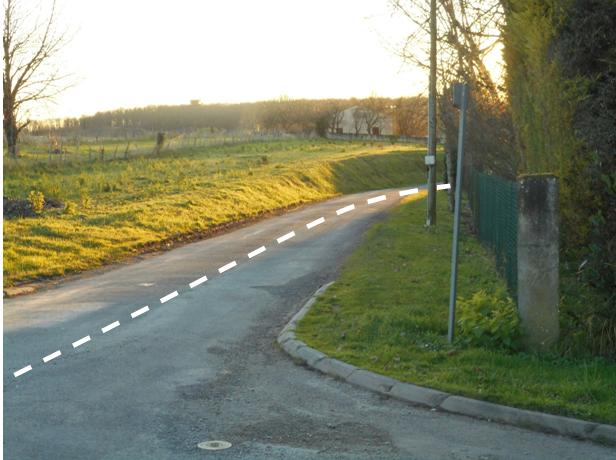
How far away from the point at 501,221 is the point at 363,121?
101021mm

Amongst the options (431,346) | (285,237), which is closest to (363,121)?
(285,237)

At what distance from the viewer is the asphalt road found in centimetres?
675

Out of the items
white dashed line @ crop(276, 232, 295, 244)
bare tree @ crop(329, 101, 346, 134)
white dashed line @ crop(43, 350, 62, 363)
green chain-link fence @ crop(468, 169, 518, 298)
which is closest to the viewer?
white dashed line @ crop(43, 350, 62, 363)

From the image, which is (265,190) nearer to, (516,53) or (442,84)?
(442,84)

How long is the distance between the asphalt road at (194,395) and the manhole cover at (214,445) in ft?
0.21

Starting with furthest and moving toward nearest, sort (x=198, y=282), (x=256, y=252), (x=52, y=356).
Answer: (x=256, y=252)
(x=198, y=282)
(x=52, y=356)

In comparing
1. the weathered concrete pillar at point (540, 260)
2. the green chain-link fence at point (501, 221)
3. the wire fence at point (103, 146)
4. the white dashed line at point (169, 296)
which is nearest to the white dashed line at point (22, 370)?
the white dashed line at point (169, 296)

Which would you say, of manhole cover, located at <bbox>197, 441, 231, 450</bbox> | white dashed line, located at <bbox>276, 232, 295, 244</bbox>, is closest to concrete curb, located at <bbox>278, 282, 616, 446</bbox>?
manhole cover, located at <bbox>197, 441, 231, 450</bbox>

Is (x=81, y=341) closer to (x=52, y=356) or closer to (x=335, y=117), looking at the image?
(x=52, y=356)

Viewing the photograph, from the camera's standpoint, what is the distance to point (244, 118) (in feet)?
395

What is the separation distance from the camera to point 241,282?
1623cm

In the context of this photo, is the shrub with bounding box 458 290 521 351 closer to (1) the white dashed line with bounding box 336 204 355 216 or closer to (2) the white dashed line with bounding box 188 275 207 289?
(2) the white dashed line with bounding box 188 275 207 289

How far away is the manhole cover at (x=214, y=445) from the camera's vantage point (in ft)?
22.0

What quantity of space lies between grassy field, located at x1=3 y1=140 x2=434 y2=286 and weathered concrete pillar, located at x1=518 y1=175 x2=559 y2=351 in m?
10.5
